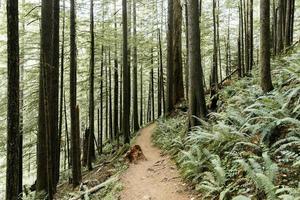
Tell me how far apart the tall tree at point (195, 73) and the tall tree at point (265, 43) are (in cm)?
249

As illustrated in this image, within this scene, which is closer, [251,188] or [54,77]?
[251,188]

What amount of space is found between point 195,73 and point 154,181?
4030 mm

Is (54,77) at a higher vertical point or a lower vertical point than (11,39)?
lower

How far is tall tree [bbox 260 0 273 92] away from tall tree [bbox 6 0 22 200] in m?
6.06

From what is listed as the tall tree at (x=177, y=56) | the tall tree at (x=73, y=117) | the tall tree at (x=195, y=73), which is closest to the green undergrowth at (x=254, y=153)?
the tall tree at (x=195, y=73)

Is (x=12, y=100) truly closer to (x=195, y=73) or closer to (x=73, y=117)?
(x=73, y=117)

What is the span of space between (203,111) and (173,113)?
24.0 feet

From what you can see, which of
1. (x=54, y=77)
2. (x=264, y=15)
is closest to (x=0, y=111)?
(x=54, y=77)

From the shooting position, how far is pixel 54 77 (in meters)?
11.9

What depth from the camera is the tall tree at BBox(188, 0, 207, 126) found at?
11.2 meters

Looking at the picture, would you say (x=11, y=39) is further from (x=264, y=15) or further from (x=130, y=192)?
(x=264, y=15)

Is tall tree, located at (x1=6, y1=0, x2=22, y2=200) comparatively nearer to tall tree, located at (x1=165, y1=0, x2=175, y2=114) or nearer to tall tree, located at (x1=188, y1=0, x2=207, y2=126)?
tall tree, located at (x1=188, y1=0, x2=207, y2=126)

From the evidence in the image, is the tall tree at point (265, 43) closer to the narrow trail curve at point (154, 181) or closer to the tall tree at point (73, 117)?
the narrow trail curve at point (154, 181)

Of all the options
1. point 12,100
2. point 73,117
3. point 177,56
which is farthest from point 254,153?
point 177,56
